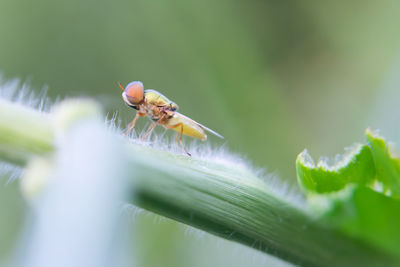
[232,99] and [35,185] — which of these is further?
[232,99]

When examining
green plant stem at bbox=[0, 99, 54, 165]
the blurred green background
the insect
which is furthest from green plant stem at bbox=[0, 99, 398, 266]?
the blurred green background

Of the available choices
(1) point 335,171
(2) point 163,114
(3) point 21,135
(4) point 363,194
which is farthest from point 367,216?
(2) point 163,114

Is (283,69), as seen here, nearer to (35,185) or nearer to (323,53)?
(323,53)

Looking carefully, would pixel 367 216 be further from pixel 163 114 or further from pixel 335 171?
pixel 163 114

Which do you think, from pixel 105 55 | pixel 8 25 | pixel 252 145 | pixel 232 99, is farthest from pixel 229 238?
pixel 8 25

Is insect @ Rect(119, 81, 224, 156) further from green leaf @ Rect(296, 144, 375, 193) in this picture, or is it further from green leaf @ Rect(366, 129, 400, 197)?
green leaf @ Rect(366, 129, 400, 197)

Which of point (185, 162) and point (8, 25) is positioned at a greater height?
point (8, 25)

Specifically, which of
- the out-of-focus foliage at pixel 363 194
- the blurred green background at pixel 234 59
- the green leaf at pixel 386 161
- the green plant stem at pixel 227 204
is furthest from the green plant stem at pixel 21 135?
the blurred green background at pixel 234 59
